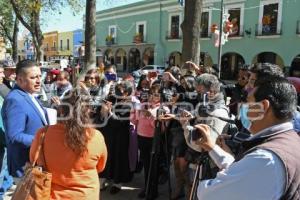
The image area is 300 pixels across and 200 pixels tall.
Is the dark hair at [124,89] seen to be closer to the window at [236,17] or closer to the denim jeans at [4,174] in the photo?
the denim jeans at [4,174]

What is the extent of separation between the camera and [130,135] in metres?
5.67

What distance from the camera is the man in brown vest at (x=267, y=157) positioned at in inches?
67.6

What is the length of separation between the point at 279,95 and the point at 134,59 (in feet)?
141

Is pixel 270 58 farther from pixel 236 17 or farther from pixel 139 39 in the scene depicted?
pixel 139 39

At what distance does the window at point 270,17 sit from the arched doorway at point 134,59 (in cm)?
1636

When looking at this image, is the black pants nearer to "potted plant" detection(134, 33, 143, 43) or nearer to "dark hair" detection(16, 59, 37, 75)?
"dark hair" detection(16, 59, 37, 75)

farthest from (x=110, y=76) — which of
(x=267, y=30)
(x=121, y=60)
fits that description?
(x=121, y=60)

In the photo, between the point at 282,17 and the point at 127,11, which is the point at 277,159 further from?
the point at 127,11

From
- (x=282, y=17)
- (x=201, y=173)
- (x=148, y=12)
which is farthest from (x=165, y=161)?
(x=148, y=12)

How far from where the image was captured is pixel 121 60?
155 ft

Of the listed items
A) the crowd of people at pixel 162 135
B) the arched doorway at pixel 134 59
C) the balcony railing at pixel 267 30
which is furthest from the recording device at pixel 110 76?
the arched doorway at pixel 134 59

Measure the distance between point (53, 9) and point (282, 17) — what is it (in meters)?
15.8

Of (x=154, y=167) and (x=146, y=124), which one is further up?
(x=146, y=124)

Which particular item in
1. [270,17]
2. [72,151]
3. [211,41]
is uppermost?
[270,17]
